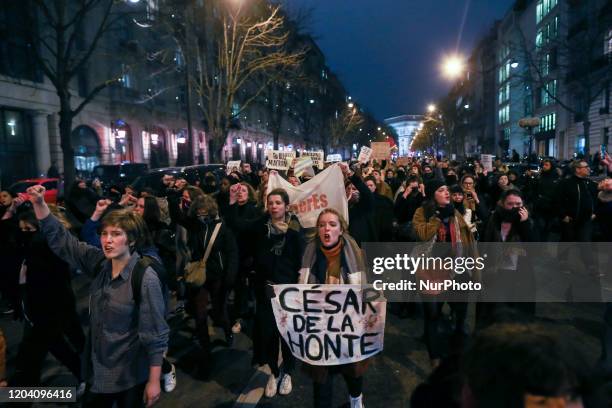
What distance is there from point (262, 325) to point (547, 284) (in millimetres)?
5254

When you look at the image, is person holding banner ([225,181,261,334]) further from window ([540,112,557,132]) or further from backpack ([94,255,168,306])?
window ([540,112,557,132])

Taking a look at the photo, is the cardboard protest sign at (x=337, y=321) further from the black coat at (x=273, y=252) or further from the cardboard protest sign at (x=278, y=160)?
the cardboard protest sign at (x=278, y=160)

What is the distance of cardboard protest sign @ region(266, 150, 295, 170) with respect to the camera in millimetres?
9633

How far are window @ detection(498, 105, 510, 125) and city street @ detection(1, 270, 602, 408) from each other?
66.1m

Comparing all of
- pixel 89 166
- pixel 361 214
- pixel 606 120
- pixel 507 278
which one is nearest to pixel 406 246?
pixel 361 214

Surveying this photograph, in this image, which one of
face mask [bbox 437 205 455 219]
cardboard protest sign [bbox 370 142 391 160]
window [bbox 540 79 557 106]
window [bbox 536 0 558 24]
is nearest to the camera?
face mask [bbox 437 205 455 219]

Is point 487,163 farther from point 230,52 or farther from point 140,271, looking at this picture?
point 230,52

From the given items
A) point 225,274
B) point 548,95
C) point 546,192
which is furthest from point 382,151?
point 548,95

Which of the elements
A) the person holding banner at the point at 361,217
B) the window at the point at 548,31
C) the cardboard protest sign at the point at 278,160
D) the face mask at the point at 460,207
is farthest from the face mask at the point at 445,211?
the window at the point at 548,31

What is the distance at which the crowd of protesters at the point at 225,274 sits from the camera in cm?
275

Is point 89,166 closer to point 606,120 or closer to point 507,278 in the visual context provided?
point 507,278

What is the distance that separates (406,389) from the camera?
4277 mm

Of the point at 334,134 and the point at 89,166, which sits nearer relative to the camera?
the point at 89,166

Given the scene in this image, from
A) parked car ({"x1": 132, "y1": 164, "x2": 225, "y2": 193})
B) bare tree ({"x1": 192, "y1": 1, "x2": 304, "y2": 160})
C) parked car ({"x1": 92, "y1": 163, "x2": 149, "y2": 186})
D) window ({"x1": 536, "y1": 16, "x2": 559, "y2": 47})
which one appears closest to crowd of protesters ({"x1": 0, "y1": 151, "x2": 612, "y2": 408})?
parked car ({"x1": 132, "y1": 164, "x2": 225, "y2": 193})
